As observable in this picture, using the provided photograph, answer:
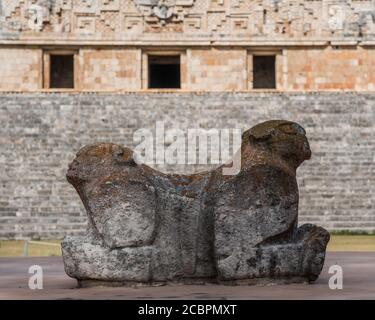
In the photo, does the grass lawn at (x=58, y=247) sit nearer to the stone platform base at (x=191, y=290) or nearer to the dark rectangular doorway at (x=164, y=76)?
the stone platform base at (x=191, y=290)

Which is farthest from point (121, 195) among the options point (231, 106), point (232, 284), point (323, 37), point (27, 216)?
point (323, 37)

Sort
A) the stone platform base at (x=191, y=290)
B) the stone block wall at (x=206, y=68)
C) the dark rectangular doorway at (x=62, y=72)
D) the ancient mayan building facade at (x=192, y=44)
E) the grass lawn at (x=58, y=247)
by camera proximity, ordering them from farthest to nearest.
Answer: the dark rectangular doorway at (x=62, y=72) → the stone block wall at (x=206, y=68) → the ancient mayan building facade at (x=192, y=44) → the grass lawn at (x=58, y=247) → the stone platform base at (x=191, y=290)

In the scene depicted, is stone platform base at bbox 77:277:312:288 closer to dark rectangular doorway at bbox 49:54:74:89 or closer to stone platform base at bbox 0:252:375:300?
stone platform base at bbox 0:252:375:300

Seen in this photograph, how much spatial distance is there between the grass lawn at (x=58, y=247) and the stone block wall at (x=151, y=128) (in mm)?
1149

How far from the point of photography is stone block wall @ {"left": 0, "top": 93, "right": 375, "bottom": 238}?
68.8 ft

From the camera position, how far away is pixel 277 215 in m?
9.22

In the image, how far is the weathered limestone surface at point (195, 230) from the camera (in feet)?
30.1

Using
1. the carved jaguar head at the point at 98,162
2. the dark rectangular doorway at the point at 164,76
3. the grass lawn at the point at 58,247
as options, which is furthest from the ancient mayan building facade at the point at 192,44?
the carved jaguar head at the point at 98,162

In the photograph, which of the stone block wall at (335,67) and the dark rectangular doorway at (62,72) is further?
the dark rectangular doorway at (62,72)

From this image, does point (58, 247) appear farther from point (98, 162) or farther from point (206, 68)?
point (206, 68)

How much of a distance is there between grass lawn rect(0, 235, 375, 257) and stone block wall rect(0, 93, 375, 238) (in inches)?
45.2
